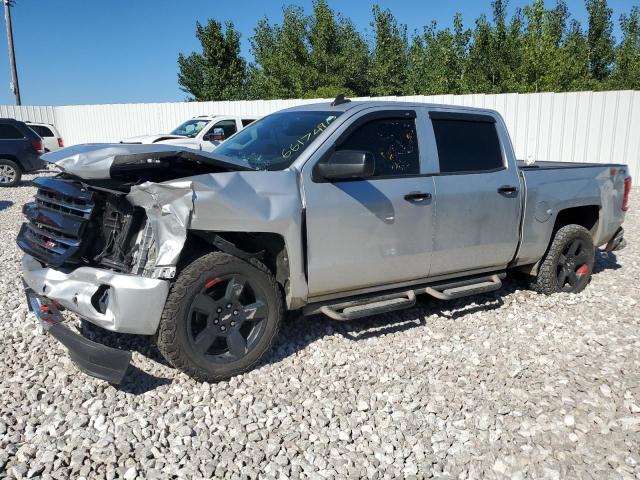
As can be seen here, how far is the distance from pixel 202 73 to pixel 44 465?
3503 centimetres

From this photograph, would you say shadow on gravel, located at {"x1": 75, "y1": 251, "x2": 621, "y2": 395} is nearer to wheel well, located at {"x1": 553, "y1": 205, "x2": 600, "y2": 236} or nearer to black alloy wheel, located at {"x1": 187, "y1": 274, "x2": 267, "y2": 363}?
black alloy wheel, located at {"x1": 187, "y1": 274, "x2": 267, "y2": 363}

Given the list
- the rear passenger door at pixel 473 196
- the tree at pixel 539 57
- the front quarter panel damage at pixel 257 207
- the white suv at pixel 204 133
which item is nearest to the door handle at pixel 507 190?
the rear passenger door at pixel 473 196

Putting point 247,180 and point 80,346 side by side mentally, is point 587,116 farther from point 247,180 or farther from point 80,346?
point 80,346

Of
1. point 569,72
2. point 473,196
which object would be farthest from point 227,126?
point 569,72

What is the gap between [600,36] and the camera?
31250 millimetres

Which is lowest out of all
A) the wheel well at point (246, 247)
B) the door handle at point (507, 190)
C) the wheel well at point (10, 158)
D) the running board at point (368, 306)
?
the running board at point (368, 306)

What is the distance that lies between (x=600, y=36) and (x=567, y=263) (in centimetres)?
3092

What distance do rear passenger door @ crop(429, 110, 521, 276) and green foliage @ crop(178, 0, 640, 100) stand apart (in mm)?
21194

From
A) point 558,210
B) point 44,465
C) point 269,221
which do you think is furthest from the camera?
point 558,210

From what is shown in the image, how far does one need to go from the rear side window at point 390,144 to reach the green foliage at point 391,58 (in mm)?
21967

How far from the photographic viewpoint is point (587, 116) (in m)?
15.1

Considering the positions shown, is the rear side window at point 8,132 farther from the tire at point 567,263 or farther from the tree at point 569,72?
the tree at point 569,72

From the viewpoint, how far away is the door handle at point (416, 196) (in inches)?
171

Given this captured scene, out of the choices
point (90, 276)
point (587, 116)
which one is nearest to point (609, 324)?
point (90, 276)
